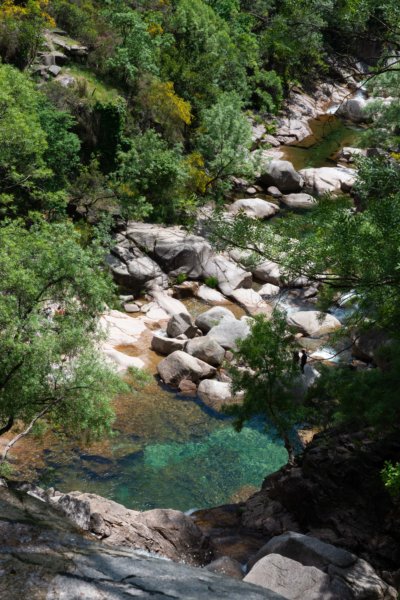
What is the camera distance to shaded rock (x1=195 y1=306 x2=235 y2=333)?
25250mm

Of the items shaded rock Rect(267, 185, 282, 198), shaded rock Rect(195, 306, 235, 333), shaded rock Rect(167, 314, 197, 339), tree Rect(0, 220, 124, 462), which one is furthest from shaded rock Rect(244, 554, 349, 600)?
shaded rock Rect(267, 185, 282, 198)

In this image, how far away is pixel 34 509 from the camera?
958 cm

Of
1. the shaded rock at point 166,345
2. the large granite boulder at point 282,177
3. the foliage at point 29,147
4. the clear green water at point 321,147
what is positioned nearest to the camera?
the foliage at point 29,147

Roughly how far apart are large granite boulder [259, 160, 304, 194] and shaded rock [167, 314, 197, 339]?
16.8m

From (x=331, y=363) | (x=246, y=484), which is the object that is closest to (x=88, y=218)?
(x=331, y=363)

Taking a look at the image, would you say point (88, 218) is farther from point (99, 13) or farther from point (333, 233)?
point (333, 233)

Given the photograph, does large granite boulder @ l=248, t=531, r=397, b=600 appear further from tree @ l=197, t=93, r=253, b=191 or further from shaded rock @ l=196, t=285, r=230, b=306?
tree @ l=197, t=93, r=253, b=191

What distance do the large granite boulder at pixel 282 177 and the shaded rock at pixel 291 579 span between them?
1216 inches

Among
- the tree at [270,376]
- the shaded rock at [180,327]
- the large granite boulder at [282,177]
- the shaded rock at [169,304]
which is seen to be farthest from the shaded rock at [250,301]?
the large granite boulder at [282,177]

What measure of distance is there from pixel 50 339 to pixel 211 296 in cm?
1679

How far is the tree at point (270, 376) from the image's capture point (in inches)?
610

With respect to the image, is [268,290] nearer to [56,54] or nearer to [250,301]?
[250,301]

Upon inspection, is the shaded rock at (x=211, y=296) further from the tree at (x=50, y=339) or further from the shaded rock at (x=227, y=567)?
the shaded rock at (x=227, y=567)

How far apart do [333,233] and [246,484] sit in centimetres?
1003
